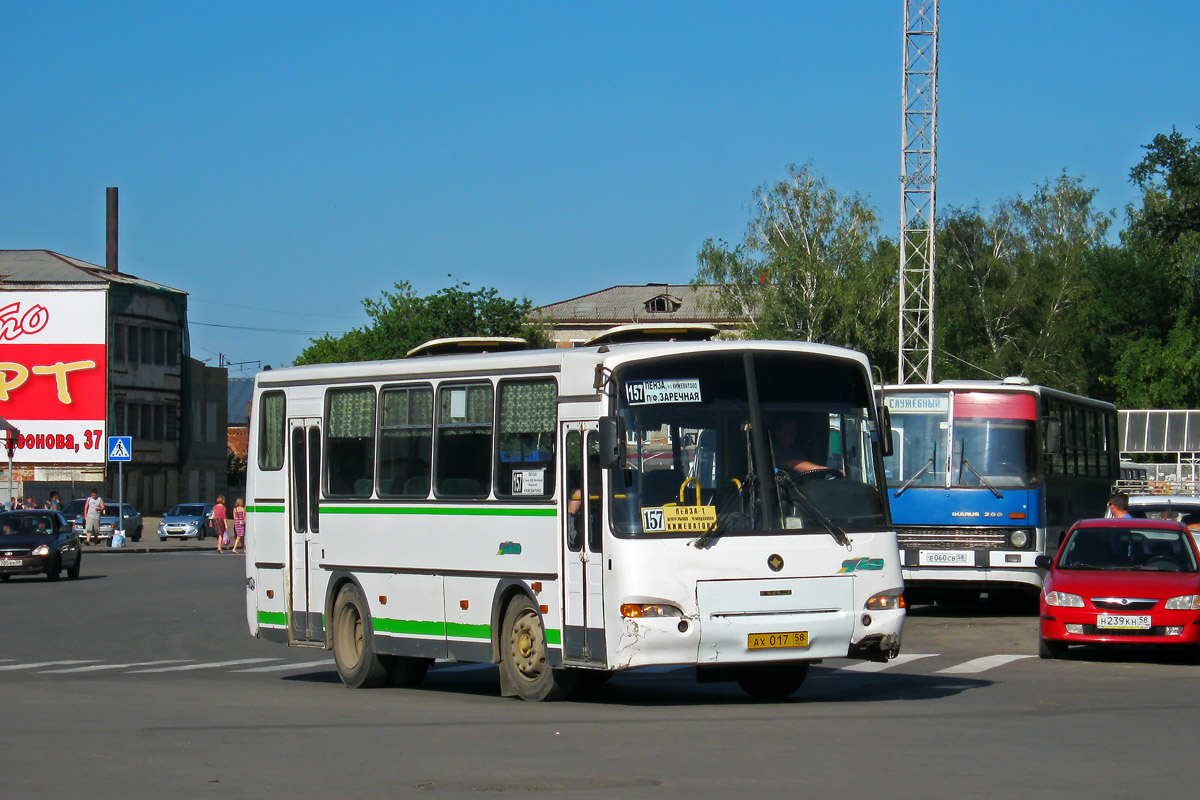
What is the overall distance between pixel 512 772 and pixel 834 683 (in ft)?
22.6

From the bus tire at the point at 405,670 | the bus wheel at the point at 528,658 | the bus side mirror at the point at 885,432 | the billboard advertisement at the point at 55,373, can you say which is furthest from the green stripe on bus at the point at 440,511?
the billboard advertisement at the point at 55,373

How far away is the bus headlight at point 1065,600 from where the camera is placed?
18.4 m

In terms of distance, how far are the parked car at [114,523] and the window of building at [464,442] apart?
49083 mm

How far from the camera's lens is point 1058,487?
2631cm

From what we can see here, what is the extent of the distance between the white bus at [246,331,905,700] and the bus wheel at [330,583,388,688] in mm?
35

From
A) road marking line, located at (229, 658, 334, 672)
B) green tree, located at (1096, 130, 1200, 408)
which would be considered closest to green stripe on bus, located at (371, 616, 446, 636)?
road marking line, located at (229, 658, 334, 672)

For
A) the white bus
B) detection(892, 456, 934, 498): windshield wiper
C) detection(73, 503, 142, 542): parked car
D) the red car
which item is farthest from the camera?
detection(73, 503, 142, 542): parked car

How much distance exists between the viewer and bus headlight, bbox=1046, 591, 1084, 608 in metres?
18.4

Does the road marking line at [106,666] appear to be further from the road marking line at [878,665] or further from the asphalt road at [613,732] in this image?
the road marking line at [878,665]

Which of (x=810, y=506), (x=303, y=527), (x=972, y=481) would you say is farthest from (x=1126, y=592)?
(x=303, y=527)

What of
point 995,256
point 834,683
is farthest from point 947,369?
point 834,683

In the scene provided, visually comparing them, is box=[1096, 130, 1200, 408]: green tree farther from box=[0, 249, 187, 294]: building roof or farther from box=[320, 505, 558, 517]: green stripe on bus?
box=[320, 505, 558, 517]: green stripe on bus

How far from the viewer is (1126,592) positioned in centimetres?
1823

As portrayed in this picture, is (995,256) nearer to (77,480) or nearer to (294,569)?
(77,480)
